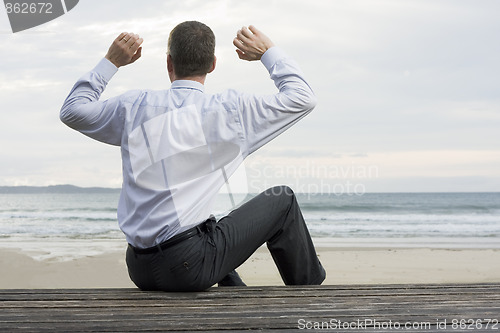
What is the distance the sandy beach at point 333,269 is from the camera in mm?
7859

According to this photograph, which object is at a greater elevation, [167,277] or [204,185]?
[204,185]

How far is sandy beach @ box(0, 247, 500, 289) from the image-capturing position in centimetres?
786

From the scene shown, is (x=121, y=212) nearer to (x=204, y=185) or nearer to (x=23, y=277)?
(x=204, y=185)

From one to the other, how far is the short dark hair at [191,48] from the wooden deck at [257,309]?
37.2 inches

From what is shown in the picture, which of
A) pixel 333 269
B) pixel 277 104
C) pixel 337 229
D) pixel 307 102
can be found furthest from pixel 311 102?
pixel 337 229

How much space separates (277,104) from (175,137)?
44cm

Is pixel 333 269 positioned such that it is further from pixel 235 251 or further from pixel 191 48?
pixel 191 48

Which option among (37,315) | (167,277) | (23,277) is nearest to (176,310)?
(167,277)

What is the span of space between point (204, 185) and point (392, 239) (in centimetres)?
1192

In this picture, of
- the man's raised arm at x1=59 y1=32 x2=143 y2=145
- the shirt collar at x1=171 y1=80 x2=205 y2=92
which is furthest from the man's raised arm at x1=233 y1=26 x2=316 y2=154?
the man's raised arm at x1=59 y1=32 x2=143 y2=145

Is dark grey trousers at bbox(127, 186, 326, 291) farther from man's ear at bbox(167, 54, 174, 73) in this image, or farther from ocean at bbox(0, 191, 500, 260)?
ocean at bbox(0, 191, 500, 260)

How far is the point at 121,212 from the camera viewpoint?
2328 millimetres

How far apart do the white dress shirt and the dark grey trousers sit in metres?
0.09

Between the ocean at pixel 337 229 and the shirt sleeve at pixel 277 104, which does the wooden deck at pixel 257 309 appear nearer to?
the shirt sleeve at pixel 277 104
